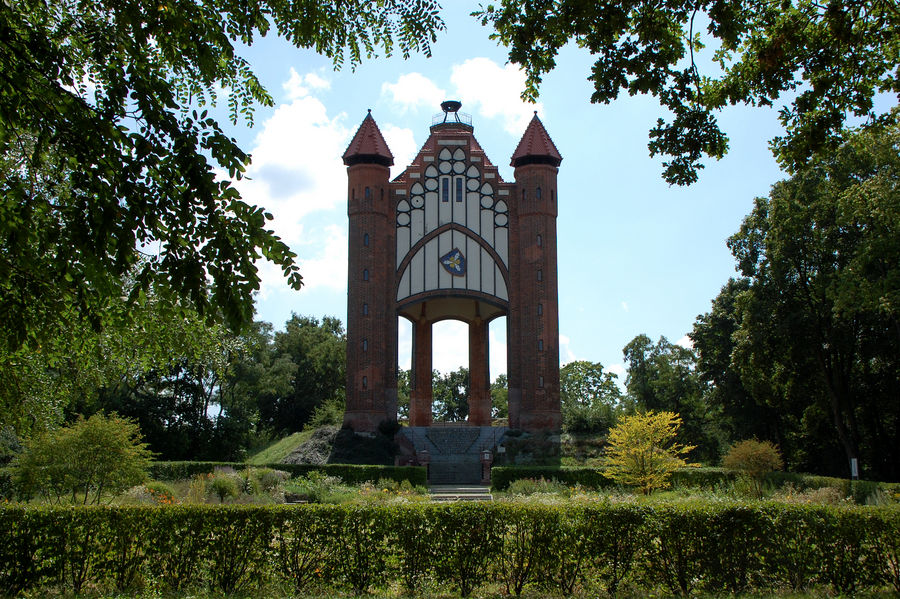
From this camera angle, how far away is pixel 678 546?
9.44 metres

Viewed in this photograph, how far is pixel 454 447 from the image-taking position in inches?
1393

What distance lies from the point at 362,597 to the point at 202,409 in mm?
36177

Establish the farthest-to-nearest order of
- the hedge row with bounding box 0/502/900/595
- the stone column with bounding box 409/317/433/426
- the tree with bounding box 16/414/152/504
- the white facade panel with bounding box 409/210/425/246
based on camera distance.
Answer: the stone column with bounding box 409/317/433/426 → the white facade panel with bounding box 409/210/425/246 → the tree with bounding box 16/414/152/504 → the hedge row with bounding box 0/502/900/595

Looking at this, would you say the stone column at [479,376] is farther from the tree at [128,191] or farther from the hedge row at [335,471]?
the tree at [128,191]

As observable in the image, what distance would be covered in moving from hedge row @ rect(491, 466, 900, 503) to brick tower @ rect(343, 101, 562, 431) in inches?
357

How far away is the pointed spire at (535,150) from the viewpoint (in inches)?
1499

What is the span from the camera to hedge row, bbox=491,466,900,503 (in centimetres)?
2164

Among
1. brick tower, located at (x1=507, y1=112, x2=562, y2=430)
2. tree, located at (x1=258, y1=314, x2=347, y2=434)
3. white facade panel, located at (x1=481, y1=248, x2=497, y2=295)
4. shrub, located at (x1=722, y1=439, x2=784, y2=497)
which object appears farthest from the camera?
tree, located at (x1=258, y1=314, x2=347, y2=434)

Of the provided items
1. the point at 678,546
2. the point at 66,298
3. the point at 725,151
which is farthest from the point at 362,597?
the point at 725,151

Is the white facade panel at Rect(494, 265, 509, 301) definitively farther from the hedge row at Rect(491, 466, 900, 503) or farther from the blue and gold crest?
the hedge row at Rect(491, 466, 900, 503)

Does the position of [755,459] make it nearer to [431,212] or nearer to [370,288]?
[370,288]

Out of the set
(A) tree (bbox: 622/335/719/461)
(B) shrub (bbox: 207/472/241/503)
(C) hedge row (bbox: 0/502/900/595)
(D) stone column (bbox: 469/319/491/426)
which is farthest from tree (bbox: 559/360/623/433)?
(C) hedge row (bbox: 0/502/900/595)

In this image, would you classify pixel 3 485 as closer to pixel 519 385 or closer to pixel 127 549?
pixel 127 549

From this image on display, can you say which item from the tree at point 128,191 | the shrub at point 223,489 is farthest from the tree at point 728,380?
the tree at point 128,191
